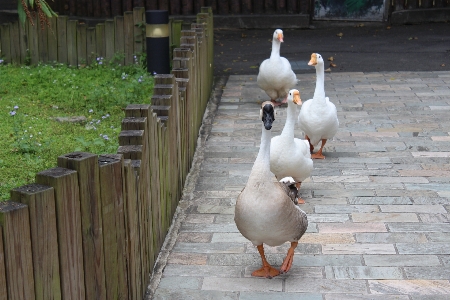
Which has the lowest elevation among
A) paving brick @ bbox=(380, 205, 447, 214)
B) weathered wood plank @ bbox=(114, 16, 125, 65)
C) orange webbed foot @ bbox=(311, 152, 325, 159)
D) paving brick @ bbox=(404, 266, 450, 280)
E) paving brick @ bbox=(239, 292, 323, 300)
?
paving brick @ bbox=(239, 292, 323, 300)

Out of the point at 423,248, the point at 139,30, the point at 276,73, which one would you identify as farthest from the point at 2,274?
the point at 139,30

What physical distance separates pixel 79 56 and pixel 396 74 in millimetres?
5177

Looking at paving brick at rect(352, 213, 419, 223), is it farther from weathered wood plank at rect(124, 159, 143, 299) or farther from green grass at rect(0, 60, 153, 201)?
green grass at rect(0, 60, 153, 201)

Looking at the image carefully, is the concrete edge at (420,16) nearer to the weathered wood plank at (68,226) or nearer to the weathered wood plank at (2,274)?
the weathered wood plank at (68,226)

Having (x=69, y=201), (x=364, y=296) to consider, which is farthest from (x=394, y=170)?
(x=69, y=201)

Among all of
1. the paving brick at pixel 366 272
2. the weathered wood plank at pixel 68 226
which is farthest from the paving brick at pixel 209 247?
the weathered wood plank at pixel 68 226

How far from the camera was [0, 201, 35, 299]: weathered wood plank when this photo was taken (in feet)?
9.61

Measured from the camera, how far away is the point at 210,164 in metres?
7.54

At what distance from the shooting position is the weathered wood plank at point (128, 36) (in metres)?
11.2

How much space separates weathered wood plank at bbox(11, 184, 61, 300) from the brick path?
149 centimetres

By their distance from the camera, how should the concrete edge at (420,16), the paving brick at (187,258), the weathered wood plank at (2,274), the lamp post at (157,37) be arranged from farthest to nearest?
1. the concrete edge at (420,16)
2. the lamp post at (157,37)
3. the paving brick at (187,258)
4. the weathered wood plank at (2,274)

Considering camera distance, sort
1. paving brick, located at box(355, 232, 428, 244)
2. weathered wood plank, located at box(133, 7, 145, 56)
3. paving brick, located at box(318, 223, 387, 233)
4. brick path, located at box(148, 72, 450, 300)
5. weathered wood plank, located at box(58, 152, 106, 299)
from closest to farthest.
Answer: weathered wood plank, located at box(58, 152, 106, 299) → brick path, located at box(148, 72, 450, 300) → paving brick, located at box(355, 232, 428, 244) → paving brick, located at box(318, 223, 387, 233) → weathered wood plank, located at box(133, 7, 145, 56)

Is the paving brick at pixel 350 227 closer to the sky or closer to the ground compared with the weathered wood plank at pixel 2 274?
closer to the ground

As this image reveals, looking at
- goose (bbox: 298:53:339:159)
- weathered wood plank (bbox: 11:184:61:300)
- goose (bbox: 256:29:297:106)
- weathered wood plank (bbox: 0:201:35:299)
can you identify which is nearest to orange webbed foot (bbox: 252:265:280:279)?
weathered wood plank (bbox: 11:184:61:300)
